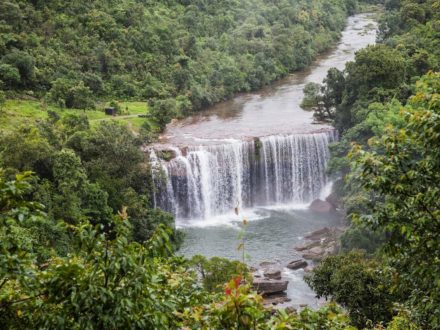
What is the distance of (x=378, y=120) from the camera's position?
1189 inches

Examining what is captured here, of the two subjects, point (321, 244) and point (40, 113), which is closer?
point (321, 244)

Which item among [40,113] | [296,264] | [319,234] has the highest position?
[40,113]

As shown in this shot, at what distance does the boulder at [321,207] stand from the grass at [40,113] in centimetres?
1105

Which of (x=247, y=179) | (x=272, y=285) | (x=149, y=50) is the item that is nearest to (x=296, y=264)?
(x=272, y=285)

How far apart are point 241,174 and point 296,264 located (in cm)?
884

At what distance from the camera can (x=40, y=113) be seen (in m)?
33.8

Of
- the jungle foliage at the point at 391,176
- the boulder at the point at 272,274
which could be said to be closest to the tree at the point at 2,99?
the boulder at the point at 272,274

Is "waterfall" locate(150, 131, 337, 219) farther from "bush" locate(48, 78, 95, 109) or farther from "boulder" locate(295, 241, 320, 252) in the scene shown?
"bush" locate(48, 78, 95, 109)

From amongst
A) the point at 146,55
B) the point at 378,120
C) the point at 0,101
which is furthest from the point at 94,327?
the point at 146,55

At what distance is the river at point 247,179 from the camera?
99.6 feet

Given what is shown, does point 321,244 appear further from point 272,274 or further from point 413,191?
point 413,191

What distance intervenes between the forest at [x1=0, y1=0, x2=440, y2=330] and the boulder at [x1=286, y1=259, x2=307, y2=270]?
213 centimetres

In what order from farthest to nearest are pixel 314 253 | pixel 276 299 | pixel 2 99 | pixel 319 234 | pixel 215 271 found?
pixel 2 99, pixel 319 234, pixel 314 253, pixel 276 299, pixel 215 271

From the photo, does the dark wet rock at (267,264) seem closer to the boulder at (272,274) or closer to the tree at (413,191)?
the boulder at (272,274)
